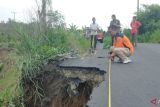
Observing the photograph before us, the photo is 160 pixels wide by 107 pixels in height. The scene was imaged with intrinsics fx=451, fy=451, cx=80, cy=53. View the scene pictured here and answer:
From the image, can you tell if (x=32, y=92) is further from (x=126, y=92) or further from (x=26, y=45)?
(x=126, y=92)

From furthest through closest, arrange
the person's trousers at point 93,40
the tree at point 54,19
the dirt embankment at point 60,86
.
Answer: the person's trousers at point 93,40 < the tree at point 54,19 < the dirt embankment at point 60,86

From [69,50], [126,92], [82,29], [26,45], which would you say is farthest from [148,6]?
[126,92]

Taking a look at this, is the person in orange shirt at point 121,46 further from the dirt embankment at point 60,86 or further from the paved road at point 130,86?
the dirt embankment at point 60,86

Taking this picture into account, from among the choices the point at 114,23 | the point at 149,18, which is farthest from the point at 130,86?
the point at 149,18

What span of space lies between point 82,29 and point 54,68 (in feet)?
45.3

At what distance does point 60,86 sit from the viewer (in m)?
12.4

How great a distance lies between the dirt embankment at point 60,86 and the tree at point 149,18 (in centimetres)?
2684

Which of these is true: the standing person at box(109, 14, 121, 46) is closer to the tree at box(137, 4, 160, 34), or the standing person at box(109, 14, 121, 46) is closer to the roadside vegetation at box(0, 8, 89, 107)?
the roadside vegetation at box(0, 8, 89, 107)

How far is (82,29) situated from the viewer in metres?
27.2

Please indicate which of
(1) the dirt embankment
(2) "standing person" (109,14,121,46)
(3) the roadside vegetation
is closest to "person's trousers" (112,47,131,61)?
(2) "standing person" (109,14,121,46)

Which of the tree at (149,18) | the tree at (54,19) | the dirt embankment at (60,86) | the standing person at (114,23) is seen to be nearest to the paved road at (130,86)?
the dirt embankment at (60,86)

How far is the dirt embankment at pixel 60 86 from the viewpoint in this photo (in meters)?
11.8

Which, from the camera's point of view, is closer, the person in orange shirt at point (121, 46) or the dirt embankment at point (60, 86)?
the dirt embankment at point (60, 86)

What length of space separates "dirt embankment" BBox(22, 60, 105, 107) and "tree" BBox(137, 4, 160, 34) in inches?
1057
